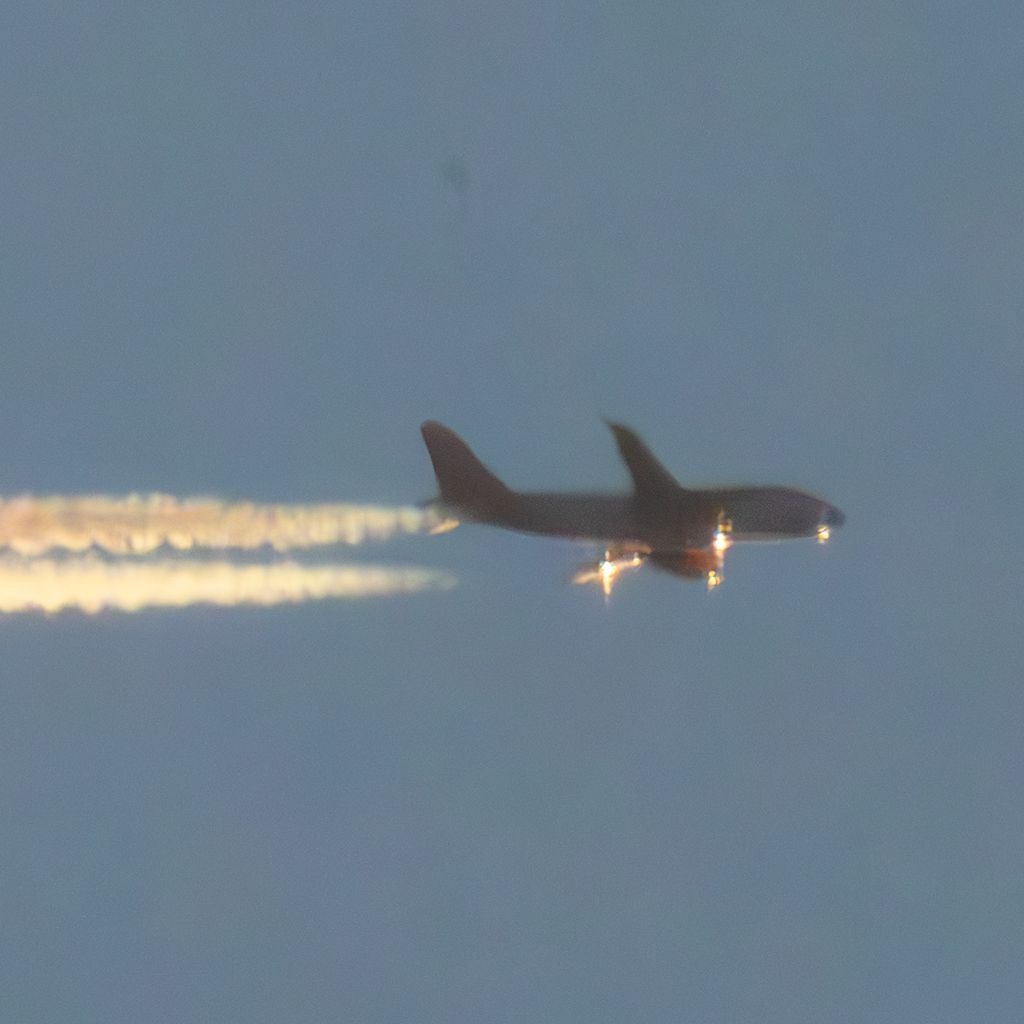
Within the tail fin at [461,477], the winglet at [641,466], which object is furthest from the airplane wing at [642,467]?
the tail fin at [461,477]

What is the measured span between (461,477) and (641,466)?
315 inches

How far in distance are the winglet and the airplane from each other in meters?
0.04

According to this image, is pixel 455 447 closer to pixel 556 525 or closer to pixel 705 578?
pixel 556 525

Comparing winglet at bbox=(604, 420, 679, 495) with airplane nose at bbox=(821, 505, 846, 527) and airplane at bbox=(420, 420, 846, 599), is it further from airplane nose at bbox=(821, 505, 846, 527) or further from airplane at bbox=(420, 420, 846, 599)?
airplane nose at bbox=(821, 505, 846, 527)

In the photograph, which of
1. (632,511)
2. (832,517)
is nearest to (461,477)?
(632,511)

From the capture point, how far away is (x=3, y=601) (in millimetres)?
48469

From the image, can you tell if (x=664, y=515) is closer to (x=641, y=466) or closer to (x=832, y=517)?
(x=641, y=466)

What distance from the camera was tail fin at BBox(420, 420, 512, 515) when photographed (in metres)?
60.2

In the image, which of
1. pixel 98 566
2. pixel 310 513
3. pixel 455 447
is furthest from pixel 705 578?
pixel 98 566

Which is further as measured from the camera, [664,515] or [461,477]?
[461,477]

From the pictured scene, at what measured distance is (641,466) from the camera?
193ft

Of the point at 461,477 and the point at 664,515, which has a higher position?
the point at 461,477

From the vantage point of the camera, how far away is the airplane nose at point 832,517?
61.1 meters

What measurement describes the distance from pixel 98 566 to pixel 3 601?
4.63 meters
